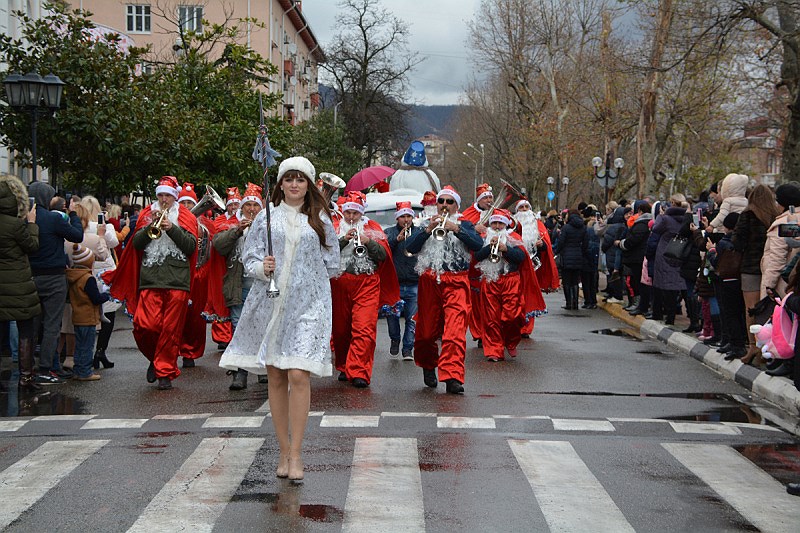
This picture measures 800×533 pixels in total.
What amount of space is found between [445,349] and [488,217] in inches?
79.0

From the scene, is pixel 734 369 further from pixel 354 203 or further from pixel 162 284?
pixel 162 284

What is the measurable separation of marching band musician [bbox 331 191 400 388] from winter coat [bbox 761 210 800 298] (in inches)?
141

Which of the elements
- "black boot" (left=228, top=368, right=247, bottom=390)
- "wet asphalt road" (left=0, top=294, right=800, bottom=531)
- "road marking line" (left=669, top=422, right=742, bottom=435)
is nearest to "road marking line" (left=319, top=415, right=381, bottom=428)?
"wet asphalt road" (left=0, top=294, right=800, bottom=531)

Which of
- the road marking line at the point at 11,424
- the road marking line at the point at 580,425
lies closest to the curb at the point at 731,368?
the road marking line at the point at 580,425

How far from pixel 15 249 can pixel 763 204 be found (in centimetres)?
728

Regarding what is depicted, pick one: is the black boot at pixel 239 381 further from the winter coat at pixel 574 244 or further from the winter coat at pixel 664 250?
the winter coat at pixel 574 244

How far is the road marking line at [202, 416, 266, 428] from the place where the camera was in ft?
29.0

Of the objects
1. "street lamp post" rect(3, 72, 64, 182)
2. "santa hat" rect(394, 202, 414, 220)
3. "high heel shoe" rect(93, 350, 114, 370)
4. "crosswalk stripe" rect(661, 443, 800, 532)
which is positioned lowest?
"high heel shoe" rect(93, 350, 114, 370)

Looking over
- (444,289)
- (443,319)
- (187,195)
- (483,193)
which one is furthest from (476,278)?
(187,195)

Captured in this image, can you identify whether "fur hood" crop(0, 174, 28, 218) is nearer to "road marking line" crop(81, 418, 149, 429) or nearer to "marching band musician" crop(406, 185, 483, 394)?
"road marking line" crop(81, 418, 149, 429)

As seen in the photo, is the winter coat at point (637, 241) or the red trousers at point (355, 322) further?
the winter coat at point (637, 241)

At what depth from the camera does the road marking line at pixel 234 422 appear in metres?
8.83

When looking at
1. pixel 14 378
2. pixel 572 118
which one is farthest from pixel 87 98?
pixel 572 118

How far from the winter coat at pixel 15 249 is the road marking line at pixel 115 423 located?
5.94ft
